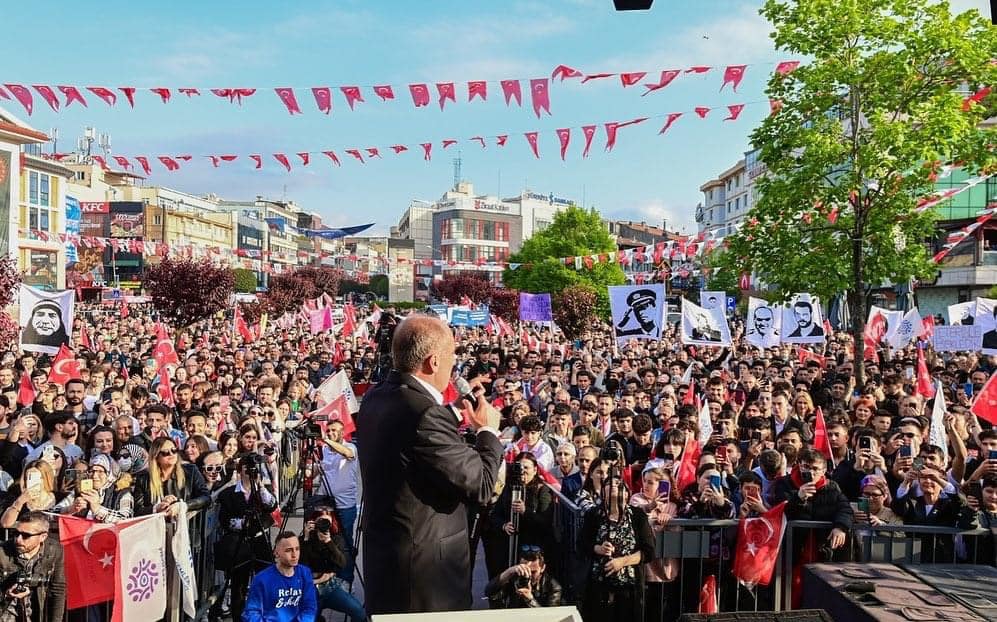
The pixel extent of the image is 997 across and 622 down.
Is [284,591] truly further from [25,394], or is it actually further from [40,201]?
[40,201]

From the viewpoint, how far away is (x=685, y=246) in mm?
24531

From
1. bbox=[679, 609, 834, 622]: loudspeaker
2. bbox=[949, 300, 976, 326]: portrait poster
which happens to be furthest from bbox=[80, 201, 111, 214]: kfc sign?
bbox=[679, 609, 834, 622]: loudspeaker

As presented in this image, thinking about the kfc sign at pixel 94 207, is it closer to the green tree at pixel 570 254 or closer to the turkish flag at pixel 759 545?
the green tree at pixel 570 254

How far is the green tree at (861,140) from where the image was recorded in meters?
11.5

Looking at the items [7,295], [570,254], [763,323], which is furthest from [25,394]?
[570,254]

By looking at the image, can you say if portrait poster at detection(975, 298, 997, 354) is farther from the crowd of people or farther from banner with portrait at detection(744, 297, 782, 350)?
the crowd of people

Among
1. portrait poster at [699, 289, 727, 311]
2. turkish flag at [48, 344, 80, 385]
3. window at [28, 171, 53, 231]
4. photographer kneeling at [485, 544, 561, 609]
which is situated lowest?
photographer kneeling at [485, 544, 561, 609]

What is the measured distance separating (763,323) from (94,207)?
91773 millimetres

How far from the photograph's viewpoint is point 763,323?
1680 cm

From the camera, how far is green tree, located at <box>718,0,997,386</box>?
11539 mm

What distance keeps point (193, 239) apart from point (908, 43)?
105 m

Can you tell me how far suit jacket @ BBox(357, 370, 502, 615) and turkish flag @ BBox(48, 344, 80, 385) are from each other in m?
11.6

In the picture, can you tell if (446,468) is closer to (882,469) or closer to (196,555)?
(196,555)

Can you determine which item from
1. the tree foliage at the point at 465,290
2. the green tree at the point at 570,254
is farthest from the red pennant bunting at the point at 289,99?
the tree foliage at the point at 465,290
